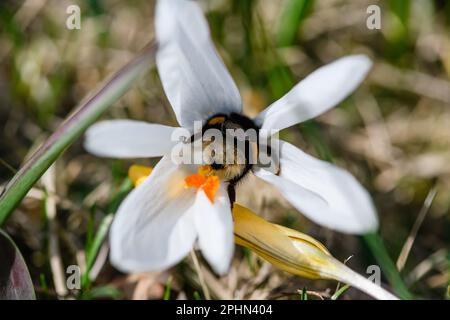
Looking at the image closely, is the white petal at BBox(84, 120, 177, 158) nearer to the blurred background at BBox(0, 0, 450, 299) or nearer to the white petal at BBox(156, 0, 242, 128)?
the white petal at BBox(156, 0, 242, 128)

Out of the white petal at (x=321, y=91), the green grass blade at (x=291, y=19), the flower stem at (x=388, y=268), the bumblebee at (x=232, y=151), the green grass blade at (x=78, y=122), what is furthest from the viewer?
the green grass blade at (x=291, y=19)

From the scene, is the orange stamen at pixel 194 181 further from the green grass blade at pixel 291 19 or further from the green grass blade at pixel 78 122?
the green grass blade at pixel 291 19

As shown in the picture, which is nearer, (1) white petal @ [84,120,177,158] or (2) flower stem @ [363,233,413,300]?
(1) white petal @ [84,120,177,158]

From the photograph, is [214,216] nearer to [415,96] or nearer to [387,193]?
[387,193]

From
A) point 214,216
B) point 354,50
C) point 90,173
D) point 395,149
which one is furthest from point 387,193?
point 214,216

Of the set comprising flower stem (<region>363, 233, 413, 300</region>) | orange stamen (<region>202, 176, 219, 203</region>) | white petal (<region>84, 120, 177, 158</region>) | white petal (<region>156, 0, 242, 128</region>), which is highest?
white petal (<region>156, 0, 242, 128</region>)

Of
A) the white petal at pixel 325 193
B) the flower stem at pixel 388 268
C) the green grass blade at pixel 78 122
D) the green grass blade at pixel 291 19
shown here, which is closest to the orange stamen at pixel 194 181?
the white petal at pixel 325 193

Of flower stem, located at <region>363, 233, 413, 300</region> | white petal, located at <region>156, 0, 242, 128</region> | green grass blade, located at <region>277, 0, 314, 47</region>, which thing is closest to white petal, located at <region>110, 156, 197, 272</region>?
white petal, located at <region>156, 0, 242, 128</region>
